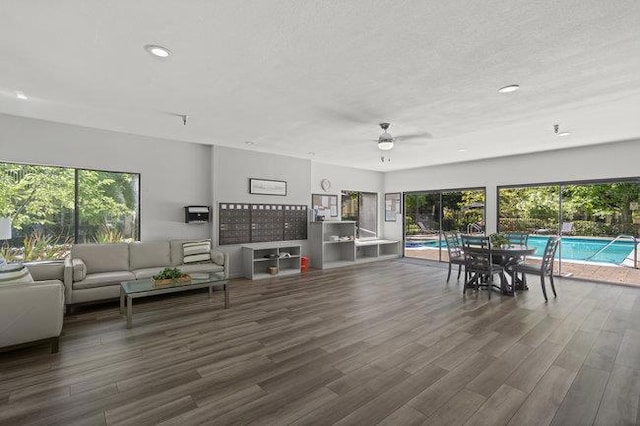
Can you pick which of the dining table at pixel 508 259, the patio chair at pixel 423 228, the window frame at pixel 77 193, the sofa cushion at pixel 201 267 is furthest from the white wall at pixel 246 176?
the dining table at pixel 508 259

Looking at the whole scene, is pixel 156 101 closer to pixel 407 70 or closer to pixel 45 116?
pixel 45 116

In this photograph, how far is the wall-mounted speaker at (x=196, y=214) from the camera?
553 centimetres

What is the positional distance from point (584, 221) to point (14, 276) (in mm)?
8798

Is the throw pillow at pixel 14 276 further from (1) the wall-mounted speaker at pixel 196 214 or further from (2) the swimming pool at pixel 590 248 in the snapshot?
(2) the swimming pool at pixel 590 248

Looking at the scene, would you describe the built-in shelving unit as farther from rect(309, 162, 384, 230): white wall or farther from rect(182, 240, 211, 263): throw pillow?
rect(182, 240, 211, 263): throw pillow

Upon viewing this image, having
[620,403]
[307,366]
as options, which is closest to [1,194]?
[307,366]

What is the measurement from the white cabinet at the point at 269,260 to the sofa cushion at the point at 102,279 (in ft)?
6.72

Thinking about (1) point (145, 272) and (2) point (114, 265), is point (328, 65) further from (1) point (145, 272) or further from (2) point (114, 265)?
(2) point (114, 265)

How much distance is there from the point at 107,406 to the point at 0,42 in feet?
9.34

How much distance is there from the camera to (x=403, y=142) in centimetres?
536

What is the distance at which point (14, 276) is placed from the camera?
9.95 feet

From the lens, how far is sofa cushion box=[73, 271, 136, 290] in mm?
3928

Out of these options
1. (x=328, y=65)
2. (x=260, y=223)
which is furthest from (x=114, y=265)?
(x=328, y=65)

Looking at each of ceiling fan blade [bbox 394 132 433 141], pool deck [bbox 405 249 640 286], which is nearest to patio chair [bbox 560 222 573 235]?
pool deck [bbox 405 249 640 286]
